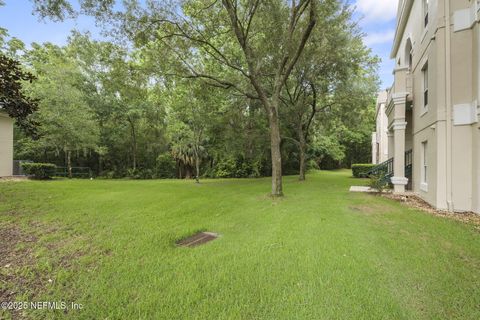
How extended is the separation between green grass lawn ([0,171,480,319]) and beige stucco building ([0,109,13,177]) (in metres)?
12.7

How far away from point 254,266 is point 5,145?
63.1 ft

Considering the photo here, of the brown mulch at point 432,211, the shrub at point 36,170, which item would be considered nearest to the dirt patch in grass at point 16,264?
the brown mulch at point 432,211

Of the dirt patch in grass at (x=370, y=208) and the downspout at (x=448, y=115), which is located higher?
the downspout at (x=448, y=115)

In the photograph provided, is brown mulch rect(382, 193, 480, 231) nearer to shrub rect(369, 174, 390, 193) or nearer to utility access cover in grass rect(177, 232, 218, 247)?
shrub rect(369, 174, 390, 193)

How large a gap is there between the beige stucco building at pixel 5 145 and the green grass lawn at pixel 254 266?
12.7 meters

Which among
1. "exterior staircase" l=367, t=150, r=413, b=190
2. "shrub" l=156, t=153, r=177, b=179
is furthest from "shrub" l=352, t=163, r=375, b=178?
"shrub" l=156, t=153, r=177, b=179

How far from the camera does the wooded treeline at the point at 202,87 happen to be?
9.98m

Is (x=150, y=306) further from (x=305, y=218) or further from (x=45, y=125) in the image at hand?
(x=45, y=125)

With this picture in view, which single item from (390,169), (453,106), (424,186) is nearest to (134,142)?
(390,169)

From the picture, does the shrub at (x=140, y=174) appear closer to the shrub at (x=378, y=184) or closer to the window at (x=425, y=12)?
the shrub at (x=378, y=184)

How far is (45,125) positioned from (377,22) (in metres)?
20.6

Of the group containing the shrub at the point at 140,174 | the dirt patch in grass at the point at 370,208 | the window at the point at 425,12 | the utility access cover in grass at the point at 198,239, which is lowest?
the utility access cover in grass at the point at 198,239

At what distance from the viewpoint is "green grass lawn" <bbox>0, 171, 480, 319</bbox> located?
2564 mm

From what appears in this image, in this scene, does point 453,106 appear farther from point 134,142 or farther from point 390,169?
point 134,142
